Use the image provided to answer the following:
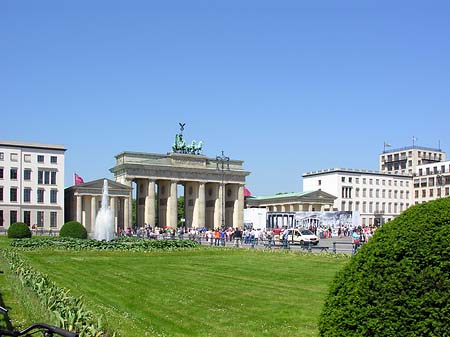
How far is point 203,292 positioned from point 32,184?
72.9 metres

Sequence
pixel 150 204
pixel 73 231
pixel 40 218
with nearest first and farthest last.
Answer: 1. pixel 73 231
2. pixel 40 218
3. pixel 150 204

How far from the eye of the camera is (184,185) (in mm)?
108438

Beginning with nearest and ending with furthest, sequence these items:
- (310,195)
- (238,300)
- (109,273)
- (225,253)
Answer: (238,300) < (109,273) < (225,253) < (310,195)

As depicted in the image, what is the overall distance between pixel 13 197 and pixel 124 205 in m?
18.1

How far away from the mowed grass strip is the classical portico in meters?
66.2

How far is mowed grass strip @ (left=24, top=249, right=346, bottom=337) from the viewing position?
1304 centimetres

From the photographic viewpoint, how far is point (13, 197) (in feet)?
276

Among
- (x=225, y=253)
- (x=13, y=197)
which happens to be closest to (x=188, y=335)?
(x=225, y=253)

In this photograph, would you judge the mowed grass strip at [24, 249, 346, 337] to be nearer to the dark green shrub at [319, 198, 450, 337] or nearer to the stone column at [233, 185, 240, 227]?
the dark green shrub at [319, 198, 450, 337]

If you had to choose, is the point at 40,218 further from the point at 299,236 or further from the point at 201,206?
the point at 299,236

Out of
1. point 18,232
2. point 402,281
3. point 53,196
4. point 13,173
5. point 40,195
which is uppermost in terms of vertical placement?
point 13,173

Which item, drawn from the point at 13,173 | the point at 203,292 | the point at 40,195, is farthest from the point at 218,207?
the point at 203,292

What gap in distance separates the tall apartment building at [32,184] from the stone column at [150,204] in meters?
15.3

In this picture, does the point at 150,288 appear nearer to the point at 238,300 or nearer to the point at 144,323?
the point at 238,300
